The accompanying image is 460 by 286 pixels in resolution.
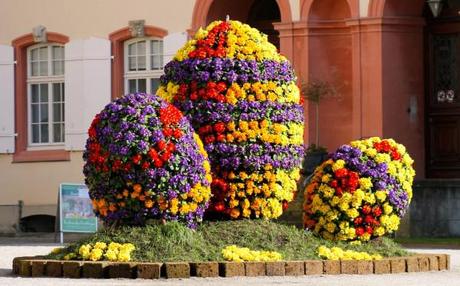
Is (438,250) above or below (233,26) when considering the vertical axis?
below

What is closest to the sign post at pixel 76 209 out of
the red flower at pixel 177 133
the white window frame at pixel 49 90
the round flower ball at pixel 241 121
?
the white window frame at pixel 49 90

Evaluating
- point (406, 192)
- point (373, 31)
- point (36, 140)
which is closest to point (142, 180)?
point (406, 192)

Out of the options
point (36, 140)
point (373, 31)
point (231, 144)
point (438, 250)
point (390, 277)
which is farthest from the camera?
point (36, 140)

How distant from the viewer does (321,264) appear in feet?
53.5

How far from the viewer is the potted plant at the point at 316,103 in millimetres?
26844

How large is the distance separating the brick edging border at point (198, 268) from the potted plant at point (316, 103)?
386 inches

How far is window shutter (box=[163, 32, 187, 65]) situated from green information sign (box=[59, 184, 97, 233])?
3.68m

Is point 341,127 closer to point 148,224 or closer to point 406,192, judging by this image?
point 406,192

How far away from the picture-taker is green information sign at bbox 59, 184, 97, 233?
2662 cm

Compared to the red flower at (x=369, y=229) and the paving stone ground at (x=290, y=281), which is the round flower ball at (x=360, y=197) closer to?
the red flower at (x=369, y=229)

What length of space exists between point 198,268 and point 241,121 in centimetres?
237

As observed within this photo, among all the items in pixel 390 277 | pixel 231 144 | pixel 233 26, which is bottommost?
pixel 390 277

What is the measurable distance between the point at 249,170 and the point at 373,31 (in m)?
9.66

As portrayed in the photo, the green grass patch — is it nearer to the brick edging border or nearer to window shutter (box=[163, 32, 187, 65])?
the brick edging border
